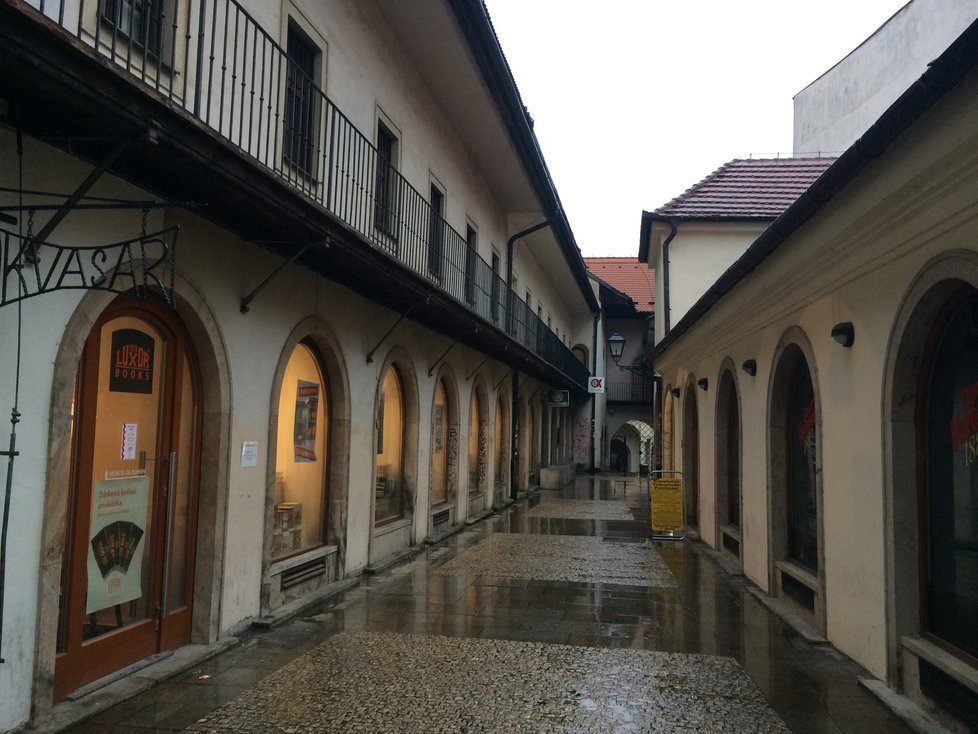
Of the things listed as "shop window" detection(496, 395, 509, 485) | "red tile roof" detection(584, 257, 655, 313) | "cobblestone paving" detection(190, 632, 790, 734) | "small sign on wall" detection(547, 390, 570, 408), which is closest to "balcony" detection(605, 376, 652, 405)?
"red tile roof" detection(584, 257, 655, 313)

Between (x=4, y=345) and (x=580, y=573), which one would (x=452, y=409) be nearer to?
(x=580, y=573)

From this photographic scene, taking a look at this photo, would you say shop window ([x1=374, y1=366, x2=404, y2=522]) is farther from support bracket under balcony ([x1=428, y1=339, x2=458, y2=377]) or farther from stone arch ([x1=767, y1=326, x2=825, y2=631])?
stone arch ([x1=767, y1=326, x2=825, y2=631])

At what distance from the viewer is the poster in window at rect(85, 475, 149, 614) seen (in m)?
5.40

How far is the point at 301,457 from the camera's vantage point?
27.9ft

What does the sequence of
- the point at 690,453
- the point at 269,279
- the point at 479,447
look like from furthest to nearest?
1. the point at 479,447
2. the point at 690,453
3. the point at 269,279

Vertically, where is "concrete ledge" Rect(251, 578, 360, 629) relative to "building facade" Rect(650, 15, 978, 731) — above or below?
below

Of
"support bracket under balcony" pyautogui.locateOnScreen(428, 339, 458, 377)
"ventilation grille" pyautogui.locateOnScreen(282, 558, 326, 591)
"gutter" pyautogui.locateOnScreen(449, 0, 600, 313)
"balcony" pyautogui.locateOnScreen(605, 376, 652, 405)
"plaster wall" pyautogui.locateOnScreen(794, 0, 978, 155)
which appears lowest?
"ventilation grille" pyautogui.locateOnScreen(282, 558, 326, 591)

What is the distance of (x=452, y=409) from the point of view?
14625mm

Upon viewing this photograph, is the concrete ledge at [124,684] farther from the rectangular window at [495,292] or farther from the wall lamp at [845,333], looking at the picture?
the rectangular window at [495,292]

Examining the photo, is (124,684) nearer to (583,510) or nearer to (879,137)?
(879,137)

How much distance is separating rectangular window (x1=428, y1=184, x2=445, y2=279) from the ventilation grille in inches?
206

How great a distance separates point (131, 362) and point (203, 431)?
3.15ft

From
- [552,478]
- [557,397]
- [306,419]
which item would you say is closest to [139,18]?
[306,419]

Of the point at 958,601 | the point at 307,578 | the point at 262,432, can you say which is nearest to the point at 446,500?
the point at 307,578
